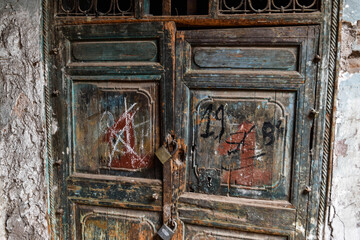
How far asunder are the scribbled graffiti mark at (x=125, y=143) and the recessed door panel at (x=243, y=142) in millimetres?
397

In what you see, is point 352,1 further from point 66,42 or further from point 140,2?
point 66,42

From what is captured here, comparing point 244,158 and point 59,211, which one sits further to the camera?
point 59,211

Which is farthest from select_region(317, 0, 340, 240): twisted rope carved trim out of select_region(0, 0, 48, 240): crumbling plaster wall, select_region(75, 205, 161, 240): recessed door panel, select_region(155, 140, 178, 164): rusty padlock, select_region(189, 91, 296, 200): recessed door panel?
select_region(0, 0, 48, 240): crumbling plaster wall

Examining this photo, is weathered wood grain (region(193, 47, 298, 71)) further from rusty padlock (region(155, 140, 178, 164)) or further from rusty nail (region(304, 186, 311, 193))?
rusty nail (region(304, 186, 311, 193))

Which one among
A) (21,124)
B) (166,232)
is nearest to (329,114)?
(166,232)

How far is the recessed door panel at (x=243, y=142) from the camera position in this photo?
1.81 m

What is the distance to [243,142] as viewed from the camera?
6.09 feet

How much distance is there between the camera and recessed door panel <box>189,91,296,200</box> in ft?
5.93

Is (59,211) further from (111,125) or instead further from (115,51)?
(115,51)

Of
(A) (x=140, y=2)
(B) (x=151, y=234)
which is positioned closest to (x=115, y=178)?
(B) (x=151, y=234)

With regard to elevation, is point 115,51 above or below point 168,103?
above

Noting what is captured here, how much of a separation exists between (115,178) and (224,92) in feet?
3.24

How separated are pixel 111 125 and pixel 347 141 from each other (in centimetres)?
155

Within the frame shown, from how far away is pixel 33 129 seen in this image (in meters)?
2.10
